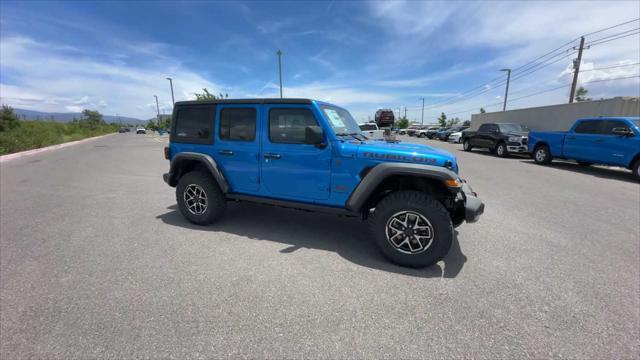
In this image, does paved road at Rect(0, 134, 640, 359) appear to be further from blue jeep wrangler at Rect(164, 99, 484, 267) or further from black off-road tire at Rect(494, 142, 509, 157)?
Result: black off-road tire at Rect(494, 142, 509, 157)

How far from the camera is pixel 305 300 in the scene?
246cm

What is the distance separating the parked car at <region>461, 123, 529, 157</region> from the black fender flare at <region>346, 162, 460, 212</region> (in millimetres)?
13576

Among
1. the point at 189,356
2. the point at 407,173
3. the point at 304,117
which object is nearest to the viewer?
the point at 189,356

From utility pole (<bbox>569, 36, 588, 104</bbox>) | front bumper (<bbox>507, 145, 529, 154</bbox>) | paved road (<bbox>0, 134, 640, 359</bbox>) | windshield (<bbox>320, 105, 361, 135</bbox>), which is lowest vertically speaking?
paved road (<bbox>0, 134, 640, 359</bbox>)

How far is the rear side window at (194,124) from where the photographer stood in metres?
4.09

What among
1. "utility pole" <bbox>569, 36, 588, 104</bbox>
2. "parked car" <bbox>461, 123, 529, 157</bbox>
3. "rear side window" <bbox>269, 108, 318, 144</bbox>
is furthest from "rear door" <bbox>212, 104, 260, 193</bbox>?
"utility pole" <bbox>569, 36, 588, 104</bbox>

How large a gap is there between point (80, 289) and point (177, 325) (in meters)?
1.25

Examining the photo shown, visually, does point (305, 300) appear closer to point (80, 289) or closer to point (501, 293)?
point (501, 293)

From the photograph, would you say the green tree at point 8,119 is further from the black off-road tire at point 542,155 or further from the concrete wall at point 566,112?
the concrete wall at point 566,112

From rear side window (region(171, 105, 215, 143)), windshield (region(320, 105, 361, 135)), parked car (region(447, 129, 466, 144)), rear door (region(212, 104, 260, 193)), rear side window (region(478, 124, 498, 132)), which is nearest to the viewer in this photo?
windshield (region(320, 105, 361, 135))

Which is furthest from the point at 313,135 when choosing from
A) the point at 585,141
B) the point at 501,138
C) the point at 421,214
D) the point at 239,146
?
the point at 501,138

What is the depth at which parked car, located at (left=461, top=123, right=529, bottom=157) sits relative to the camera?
1352 cm

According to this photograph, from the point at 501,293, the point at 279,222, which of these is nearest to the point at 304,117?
the point at 279,222

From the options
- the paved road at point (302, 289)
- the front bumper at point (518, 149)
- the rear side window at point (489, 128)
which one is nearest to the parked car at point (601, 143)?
the front bumper at point (518, 149)
